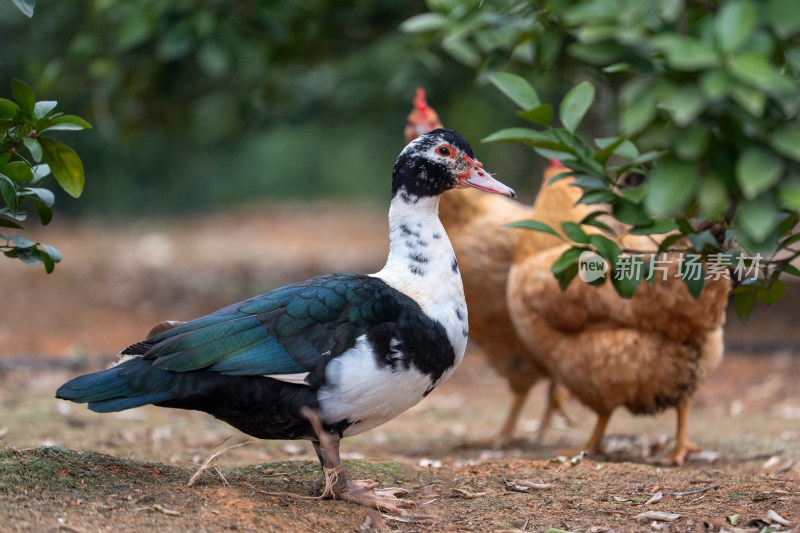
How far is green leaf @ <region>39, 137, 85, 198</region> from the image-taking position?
3.52 meters

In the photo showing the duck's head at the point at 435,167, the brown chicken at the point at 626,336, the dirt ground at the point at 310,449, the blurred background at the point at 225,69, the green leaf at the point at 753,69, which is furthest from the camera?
the blurred background at the point at 225,69

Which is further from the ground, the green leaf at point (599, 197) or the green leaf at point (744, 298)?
the green leaf at point (599, 197)

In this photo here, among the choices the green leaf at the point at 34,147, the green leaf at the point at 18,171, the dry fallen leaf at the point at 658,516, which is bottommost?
the dry fallen leaf at the point at 658,516

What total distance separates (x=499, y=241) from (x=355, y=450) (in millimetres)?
1785

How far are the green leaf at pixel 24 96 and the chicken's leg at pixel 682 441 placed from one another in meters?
3.99

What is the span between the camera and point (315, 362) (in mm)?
3430

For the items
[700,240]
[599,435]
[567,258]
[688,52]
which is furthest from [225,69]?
[688,52]

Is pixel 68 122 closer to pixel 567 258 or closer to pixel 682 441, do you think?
pixel 567 258

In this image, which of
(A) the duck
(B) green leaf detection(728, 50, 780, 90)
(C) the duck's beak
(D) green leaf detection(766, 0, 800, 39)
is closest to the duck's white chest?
(A) the duck

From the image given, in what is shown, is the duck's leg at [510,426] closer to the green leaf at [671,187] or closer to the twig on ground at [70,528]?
the twig on ground at [70,528]

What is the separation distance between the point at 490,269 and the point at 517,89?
2860 millimetres

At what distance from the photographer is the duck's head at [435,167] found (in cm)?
387

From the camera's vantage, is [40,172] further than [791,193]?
Yes

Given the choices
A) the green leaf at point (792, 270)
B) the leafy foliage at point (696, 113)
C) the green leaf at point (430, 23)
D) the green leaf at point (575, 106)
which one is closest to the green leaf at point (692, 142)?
the leafy foliage at point (696, 113)
